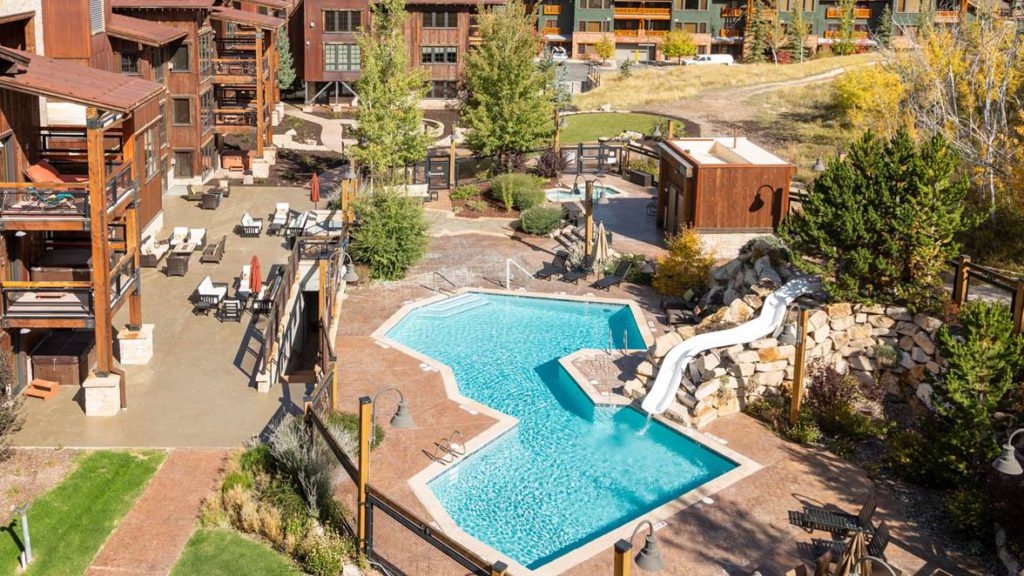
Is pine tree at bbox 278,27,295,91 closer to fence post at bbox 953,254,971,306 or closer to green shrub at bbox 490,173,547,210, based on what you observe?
green shrub at bbox 490,173,547,210

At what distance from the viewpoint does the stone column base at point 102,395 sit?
23016 millimetres

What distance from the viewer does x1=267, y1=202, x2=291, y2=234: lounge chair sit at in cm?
3703

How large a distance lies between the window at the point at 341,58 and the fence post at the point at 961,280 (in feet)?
156

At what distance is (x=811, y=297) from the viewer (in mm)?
27953

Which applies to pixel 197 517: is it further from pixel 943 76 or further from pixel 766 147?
pixel 766 147

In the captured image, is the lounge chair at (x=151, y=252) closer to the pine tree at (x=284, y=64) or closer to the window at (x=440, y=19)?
the pine tree at (x=284, y=64)

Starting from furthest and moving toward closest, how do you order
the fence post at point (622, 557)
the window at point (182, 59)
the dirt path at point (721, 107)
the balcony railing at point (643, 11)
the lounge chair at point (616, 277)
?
the balcony railing at point (643, 11) → the dirt path at point (721, 107) → the window at point (182, 59) → the lounge chair at point (616, 277) → the fence post at point (622, 557)

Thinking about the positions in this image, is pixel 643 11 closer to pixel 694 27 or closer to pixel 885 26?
pixel 694 27

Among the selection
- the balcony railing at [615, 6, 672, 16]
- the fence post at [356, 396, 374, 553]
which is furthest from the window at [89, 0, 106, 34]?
the balcony railing at [615, 6, 672, 16]

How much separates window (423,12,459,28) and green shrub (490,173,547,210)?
26.5 meters

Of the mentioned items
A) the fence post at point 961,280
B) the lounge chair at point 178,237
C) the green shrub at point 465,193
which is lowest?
the lounge chair at point 178,237

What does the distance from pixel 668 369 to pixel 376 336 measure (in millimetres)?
8155

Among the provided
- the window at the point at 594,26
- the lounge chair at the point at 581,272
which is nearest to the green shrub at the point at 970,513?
the lounge chair at the point at 581,272

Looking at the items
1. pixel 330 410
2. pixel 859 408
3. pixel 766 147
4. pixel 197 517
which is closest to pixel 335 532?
pixel 197 517
